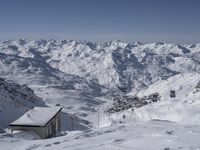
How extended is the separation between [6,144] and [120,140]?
589 centimetres

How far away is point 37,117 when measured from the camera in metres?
28.3

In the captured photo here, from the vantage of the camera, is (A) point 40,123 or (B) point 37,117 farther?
(B) point 37,117

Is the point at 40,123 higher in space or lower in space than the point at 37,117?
lower

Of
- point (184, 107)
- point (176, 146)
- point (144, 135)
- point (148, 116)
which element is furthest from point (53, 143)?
point (148, 116)

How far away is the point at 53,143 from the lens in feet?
56.0

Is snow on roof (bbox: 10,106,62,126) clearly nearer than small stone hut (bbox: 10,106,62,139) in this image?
No

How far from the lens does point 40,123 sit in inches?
1056

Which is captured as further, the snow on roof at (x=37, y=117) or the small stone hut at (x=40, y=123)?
the snow on roof at (x=37, y=117)

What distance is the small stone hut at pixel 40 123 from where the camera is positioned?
86.6 ft

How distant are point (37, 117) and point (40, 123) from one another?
1.63m

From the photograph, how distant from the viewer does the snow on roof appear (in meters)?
26.9

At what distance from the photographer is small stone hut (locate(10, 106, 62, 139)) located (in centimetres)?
2641

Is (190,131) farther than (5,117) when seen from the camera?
No

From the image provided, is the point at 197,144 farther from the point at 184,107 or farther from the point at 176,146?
the point at 184,107
